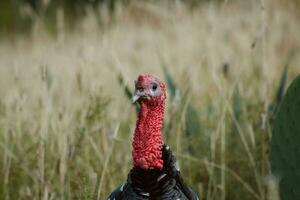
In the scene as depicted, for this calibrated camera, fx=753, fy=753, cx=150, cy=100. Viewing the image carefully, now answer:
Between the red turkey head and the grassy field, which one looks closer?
the red turkey head

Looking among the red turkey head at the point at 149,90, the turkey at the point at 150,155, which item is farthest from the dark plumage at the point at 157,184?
the red turkey head at the point at 149,90

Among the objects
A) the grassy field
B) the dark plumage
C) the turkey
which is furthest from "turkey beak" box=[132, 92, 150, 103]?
the grassy field

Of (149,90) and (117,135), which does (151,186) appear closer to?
(149,90)

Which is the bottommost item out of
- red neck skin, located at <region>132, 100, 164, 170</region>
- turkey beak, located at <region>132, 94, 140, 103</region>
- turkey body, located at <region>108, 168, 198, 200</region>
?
turkey body, located at <region>108, 168, 198, 200</region>

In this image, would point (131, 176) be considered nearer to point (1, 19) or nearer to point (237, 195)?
point (237, 195)

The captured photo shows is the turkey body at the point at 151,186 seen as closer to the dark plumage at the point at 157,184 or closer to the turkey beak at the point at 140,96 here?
the dark plumage at the point at 157,184

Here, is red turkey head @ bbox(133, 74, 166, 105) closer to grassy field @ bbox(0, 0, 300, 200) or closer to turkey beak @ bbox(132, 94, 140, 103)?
turkey beak @ bbox(132, 94, 140, 103)

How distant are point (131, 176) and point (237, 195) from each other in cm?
113

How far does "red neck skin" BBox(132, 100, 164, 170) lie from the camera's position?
5.11 feet

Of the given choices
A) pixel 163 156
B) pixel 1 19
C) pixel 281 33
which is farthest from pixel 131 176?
pixel 1 19

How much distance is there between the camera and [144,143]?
5.13 feet

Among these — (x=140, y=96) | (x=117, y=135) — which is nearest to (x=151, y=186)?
(x=140, y=96)

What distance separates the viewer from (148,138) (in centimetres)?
156

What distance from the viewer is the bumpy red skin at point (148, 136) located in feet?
5.11
